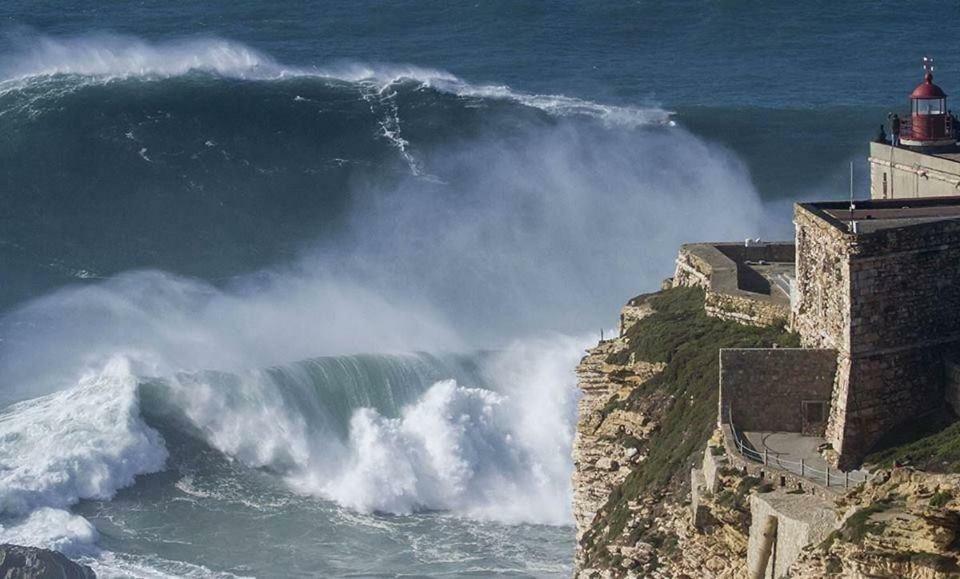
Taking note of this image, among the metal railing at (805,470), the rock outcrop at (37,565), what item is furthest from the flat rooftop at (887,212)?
the rock outcrop at (37,565)

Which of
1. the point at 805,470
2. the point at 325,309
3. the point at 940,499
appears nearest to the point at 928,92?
the point at 805,470

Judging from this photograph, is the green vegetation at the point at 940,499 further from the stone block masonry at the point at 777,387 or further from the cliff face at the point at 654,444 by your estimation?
the stone block masonry at the point at 777,387

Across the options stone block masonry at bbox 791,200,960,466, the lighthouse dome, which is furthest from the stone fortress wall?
stone block masonry at bbox 791,200,960,466

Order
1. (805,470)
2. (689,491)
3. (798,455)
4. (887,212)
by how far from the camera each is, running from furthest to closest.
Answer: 1. (887,212)
2. (689,491)
3. (798,455)
4. (805,470)

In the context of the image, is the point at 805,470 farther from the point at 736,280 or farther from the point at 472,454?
the point at 472,454

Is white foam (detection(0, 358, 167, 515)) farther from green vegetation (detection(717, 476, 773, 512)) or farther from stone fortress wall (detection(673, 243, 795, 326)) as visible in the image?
green vegetation (detection(717, 476, 773, 512))
